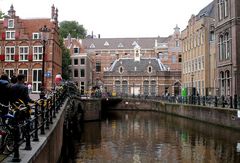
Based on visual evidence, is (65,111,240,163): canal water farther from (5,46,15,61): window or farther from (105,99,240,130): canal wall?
(5,46,15,61): window

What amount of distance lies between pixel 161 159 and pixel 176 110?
29310 millimetres

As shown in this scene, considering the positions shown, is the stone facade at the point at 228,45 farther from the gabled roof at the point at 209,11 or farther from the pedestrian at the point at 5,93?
the pedestrian at the point at 5,93

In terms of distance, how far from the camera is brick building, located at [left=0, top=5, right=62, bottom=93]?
49.3 m

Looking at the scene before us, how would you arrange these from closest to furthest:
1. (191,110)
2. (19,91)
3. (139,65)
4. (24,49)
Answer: (19,91) → (191,110) → (24,49) → (139,65)

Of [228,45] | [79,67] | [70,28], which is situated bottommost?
[228,45]

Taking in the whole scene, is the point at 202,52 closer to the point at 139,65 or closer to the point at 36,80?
the point at 36,80

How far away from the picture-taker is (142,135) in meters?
27.2

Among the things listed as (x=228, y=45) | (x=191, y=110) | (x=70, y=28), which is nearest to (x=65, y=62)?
(x=70, y=28)

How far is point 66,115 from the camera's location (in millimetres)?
25578

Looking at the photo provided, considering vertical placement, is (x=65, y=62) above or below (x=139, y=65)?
below

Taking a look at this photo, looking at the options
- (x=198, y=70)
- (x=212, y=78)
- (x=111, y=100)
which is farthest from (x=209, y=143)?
(x=111, y=100)

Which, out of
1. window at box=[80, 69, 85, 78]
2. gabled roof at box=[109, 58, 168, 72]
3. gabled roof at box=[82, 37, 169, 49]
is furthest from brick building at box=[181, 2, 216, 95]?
gabled roof at box=[82, 37, 169, 49]

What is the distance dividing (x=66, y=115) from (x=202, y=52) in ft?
104

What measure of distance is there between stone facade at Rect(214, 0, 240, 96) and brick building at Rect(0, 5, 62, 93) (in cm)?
2060
